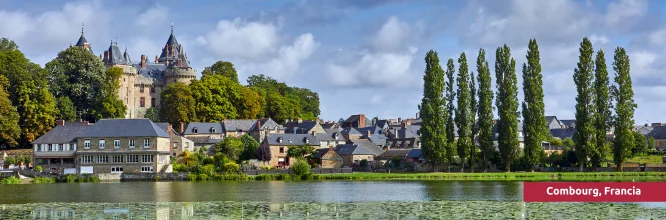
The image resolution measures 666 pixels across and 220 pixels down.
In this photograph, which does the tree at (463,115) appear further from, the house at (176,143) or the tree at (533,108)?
the house at (176,143)

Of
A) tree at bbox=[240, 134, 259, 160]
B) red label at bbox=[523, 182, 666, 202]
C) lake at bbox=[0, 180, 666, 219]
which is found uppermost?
tree at bbox=[240, 134, 259, 160]

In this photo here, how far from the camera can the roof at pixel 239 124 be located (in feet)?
314

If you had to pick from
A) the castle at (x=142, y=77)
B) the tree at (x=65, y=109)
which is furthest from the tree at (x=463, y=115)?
the castle at (x=142, y=77)

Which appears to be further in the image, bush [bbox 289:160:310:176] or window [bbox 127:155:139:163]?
window [bbox 127:155:139:163]

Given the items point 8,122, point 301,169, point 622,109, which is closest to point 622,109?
point 622,109

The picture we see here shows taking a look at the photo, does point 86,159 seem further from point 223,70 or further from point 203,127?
point 223,70

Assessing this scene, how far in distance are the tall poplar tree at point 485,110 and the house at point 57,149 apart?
32712mm

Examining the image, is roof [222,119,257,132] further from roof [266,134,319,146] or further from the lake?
the lake

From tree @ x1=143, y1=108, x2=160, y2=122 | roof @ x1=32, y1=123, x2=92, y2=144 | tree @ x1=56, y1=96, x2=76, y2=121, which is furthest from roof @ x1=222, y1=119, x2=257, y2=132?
roof @ x1=32, y1=123, x2=92, y2=144

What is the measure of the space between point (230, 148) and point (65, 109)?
19.5m

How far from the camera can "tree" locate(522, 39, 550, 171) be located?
68.2 meters

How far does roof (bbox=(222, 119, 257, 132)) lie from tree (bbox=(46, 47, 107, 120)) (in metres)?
13.8

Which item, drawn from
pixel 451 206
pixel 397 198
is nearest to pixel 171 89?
pixel 397 198

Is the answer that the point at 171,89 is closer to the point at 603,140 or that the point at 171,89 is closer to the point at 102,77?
the point at 102,77
